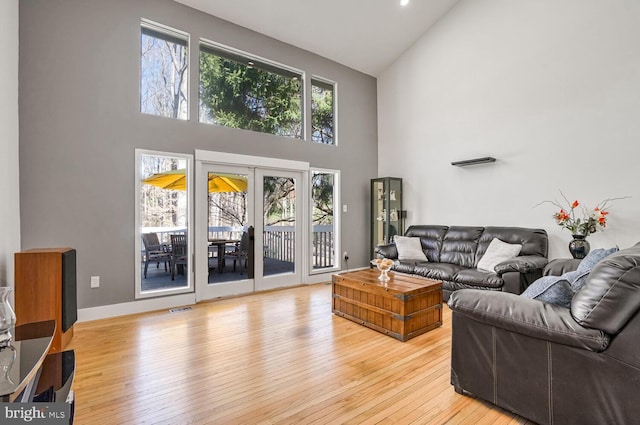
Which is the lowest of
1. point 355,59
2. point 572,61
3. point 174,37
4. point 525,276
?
point 525,276

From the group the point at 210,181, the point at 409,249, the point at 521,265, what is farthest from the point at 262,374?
the point at 409,249

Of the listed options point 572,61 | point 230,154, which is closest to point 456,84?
point 572,61

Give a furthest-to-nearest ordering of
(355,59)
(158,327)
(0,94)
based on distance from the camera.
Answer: (355,59)
(158,327)
(0,94)

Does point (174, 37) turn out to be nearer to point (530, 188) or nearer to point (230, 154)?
point (230, 154)

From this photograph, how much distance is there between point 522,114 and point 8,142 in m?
6.00

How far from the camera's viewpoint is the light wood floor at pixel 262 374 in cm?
191

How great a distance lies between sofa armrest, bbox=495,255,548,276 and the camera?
3.62 metres

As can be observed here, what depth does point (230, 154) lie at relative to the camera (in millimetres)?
4605

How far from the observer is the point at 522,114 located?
14.9 ft

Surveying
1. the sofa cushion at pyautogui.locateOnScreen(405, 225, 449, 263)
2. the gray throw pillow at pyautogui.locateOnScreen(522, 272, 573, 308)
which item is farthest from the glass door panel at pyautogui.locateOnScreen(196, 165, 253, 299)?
the gray throw pillow at pyautogui.locateOnScreen(522, 272, 573, 308)

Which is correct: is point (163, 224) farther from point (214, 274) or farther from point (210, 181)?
point (214, 274)

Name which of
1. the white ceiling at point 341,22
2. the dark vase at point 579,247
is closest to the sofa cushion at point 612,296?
the dark vase at point 579,247

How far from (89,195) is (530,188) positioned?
224 inches

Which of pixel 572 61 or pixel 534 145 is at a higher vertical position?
pixel 572 61
